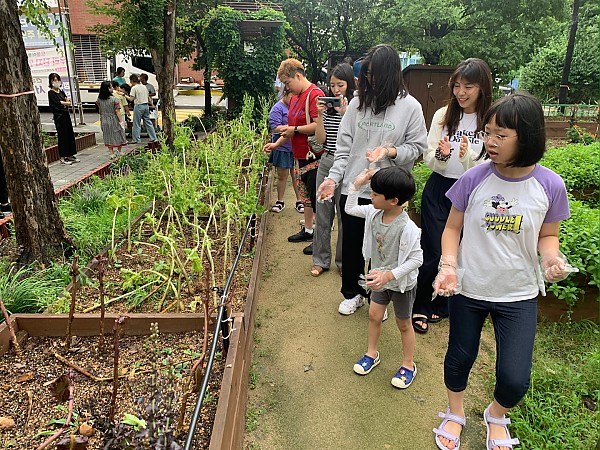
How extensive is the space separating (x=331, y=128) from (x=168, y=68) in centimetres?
544

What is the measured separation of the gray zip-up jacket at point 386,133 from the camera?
2.90m

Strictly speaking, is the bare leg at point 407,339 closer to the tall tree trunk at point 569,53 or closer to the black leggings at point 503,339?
Answer: the black leggings at point 503,339

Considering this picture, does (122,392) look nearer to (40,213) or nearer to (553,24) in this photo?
(40,213)

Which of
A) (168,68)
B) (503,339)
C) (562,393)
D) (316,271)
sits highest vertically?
(168,68)

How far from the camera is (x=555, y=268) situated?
180 cm

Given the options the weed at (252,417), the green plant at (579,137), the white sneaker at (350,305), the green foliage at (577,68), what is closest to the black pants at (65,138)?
the white sneaker at (350,305)

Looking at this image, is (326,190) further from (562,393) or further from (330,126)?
(562,393)

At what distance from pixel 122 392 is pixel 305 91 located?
3112 millimetres

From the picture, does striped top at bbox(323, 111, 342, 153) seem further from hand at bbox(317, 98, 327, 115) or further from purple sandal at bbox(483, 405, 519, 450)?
purple sandal at bbox(483, 405, 519, 450)

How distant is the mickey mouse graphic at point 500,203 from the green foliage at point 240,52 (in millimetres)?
10505

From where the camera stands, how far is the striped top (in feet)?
12.2

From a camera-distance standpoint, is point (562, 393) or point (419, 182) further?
point (419, 182)

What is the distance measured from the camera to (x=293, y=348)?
3.06 m

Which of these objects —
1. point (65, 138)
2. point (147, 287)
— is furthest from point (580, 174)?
point (65, 138)
